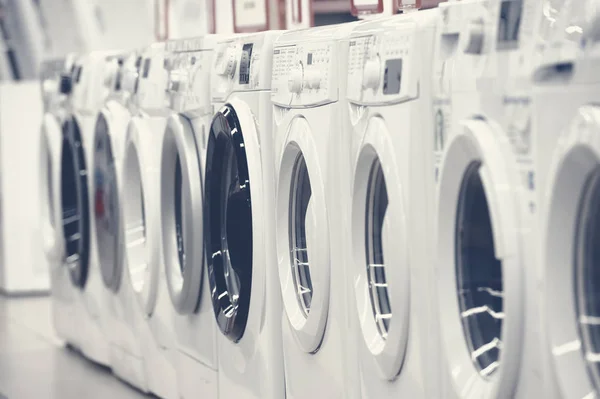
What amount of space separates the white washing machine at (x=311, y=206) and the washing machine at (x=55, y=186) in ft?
6.41

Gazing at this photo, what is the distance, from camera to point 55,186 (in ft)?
14.4

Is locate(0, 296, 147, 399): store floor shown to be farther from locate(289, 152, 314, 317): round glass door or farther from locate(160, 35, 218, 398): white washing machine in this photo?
locate(289, 152, 314, 317): round glass door

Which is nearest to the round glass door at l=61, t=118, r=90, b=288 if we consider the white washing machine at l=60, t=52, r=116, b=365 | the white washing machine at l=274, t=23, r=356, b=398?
the white washing machine at l=60, t=52, r=116, b=365

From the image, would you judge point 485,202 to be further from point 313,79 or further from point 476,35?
point 313,79

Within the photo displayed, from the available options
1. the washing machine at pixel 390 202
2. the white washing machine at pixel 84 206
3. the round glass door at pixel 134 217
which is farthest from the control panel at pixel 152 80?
the washing machine at pixel 390 202

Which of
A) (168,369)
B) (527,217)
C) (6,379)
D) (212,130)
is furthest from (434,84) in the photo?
(6,379)

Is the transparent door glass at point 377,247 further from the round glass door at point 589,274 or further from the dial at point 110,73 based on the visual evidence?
the dial at point 110,73

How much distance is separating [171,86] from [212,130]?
44 centimetres

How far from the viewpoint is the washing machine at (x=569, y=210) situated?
1438mm

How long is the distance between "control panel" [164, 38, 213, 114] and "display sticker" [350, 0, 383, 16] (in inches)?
16.8

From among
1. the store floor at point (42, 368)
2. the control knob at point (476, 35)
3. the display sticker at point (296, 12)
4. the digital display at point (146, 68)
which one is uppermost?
the display sticker at point (296, 12)

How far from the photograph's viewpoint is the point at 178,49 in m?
3.25

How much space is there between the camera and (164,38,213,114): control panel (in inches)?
118

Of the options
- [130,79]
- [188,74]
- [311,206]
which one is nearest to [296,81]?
[311,206]
